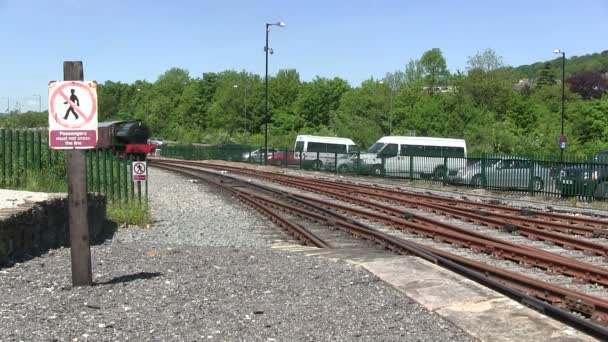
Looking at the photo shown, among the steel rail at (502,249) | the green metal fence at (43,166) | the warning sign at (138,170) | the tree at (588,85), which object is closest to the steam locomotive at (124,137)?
the green metal fence at (43,166)

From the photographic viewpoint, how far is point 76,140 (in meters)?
7.26

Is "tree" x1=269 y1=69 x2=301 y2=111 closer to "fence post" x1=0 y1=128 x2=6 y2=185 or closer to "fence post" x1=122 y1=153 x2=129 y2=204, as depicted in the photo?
"fence post" x1=122 y1=153 x2=129 y2=204

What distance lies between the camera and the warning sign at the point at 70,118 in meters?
7.25

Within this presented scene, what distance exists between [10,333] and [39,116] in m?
80.9

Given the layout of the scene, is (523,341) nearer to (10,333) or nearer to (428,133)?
(10,333)

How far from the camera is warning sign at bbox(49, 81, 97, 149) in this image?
7.25 m

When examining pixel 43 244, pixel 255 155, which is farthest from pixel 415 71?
pixel 43 244

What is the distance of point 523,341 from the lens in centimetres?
564

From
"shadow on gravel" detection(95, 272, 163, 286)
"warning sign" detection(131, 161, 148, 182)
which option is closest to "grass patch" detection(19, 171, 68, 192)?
"warning sign" detection(131, 161, 148, 182)

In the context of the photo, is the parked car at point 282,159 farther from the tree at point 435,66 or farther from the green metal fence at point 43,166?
the tree at point 435,66

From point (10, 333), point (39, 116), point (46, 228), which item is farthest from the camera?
point (39, 116)

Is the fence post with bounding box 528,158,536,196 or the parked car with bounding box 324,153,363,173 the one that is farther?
the parked car with bounding box 324,153,363,173

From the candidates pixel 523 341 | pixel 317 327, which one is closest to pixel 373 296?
pixel 317 327

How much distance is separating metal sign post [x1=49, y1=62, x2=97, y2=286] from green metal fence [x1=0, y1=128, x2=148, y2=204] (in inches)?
292
